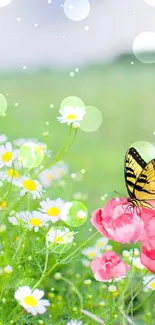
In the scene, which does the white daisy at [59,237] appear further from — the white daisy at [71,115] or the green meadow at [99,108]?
the green meadow at [99,108]

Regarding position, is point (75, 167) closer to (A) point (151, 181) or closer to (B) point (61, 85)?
(B) point (61, 85)

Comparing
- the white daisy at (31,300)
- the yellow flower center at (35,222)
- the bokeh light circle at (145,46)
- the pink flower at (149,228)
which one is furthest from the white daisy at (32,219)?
the bokeh light circle at (145,46)

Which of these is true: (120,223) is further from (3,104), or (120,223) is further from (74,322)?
(3,104)

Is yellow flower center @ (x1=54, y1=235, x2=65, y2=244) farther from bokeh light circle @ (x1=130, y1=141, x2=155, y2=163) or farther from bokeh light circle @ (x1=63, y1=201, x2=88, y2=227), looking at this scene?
bokeh light circle @ (x1=130, y1=141, x2=155, y2=163)

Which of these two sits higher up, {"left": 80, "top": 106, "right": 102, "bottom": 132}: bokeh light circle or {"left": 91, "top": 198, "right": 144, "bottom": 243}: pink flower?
{"left": 80, "top": 106, "right": 102, "bottom": 132}: bokeh light circle

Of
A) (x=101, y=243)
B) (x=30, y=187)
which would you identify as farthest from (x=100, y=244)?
(x=30, y=187)

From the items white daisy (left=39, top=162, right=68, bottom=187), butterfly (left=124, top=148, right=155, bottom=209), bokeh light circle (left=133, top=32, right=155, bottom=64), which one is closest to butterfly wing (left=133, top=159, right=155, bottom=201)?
butterfly (left=124, top=148, right=155, bottom=209)

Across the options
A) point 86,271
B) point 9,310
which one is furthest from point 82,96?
point 9,310

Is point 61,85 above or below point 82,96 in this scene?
above
